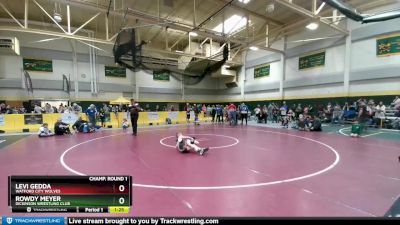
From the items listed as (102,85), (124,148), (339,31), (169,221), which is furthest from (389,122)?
(102,85)

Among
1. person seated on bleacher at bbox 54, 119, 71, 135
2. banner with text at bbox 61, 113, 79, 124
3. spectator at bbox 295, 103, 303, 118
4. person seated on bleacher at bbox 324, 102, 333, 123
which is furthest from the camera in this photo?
spectator at bbox 295, 103, 303, 118

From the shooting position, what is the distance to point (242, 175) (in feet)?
14.1

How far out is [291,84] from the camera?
19.6 meters

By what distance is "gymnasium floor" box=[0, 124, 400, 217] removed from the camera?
2.93 m

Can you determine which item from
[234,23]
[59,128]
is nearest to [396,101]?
[234,23]

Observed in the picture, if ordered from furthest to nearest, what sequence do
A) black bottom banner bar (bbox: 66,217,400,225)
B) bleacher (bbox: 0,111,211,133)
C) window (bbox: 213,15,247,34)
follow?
window (bbox: 213,15,247,34) → bleacher (bbox: 0,111,211,133) → black bottom banner bar (bbox: 66,217,400,225)

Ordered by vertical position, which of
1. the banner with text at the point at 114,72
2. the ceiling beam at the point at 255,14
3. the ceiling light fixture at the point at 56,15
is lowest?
the banner with text at the point at 114,72

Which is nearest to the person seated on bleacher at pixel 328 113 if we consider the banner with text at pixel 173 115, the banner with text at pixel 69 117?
the banner with text at pixel 173 115

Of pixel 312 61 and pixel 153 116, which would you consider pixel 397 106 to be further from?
pixel 153 116

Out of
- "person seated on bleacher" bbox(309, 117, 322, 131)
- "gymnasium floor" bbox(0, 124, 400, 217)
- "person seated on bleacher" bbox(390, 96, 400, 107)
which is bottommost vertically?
"gymnasium floor" bbox(0, 124, 400, 217)

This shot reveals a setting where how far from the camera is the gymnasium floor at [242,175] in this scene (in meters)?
2.93
